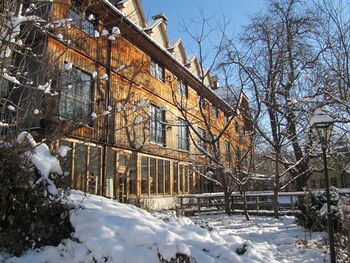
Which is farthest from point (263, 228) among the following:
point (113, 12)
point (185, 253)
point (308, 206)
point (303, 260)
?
point (113, 12)

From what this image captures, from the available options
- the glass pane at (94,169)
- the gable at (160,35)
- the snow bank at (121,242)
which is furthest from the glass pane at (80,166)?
the gable at (160,35)

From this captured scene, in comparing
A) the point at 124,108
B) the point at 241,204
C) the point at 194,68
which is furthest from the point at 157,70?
the point at 241,204

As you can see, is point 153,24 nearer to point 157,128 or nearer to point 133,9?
point 133,9

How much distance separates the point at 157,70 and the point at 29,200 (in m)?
17.8

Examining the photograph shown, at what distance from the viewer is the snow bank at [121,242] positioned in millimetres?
5480

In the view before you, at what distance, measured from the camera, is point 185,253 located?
5.86 meters

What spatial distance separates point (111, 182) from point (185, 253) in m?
12.1

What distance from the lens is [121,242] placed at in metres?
Answer: 5.76

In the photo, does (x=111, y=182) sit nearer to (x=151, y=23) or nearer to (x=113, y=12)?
(x=113, y=12)

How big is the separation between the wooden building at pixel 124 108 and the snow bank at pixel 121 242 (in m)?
5.89

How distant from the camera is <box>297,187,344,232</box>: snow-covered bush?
10.1 metres

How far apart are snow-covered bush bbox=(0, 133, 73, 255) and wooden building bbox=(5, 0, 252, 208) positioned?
6.06m

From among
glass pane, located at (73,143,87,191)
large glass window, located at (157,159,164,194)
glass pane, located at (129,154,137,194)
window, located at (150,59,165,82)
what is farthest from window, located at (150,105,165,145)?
glass pane, located at (73,143,87,191)

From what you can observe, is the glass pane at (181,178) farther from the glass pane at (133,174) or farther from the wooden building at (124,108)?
the glass pane at (133,174)
